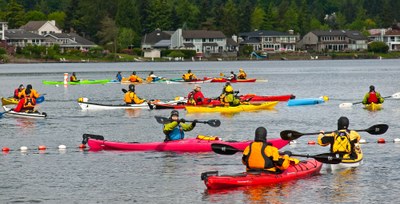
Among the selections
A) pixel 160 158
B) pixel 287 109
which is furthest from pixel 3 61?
pixel 160 158

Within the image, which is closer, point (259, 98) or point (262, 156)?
point (262, 156)

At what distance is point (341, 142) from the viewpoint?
93.7ft

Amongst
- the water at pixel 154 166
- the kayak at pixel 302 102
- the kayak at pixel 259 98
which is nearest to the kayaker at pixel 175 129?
the water at pixel 154 166

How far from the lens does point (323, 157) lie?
2833 cm

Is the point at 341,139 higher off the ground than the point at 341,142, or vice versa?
the point at 341,139

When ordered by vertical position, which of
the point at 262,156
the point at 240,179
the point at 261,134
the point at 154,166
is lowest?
the point at 154,166

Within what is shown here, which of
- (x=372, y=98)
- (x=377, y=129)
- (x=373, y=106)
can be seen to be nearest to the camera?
(x=377, y=129)

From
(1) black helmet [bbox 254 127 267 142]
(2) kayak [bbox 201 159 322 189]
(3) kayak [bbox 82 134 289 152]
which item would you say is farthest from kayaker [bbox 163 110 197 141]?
(1) black helmet [bbox 254 127 267 142]

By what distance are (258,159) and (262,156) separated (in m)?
0.20

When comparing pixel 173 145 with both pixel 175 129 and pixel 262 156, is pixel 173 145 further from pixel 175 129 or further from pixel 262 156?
pixel 262 156

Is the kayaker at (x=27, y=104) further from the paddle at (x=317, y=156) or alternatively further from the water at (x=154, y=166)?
the paddle at (x=317, y=156)

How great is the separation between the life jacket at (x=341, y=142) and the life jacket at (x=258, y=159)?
303cm

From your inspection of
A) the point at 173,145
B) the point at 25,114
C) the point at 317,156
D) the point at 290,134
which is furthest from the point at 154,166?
the point at 25,114

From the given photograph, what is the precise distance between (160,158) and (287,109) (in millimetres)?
26211
